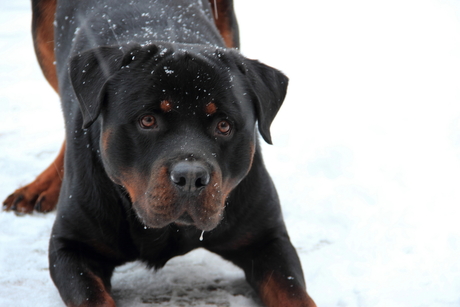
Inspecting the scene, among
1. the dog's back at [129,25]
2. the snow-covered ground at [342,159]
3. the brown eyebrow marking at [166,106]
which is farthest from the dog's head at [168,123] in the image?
the snow-covered ground at [342,159]

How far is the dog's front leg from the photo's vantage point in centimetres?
236

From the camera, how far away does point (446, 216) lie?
3436mm

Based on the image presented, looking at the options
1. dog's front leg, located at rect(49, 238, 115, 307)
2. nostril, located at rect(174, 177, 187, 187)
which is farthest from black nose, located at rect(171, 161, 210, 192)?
dog's front leg, located at rect(49, 238, 115, 307)

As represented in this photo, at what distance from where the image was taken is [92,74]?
7.89ft

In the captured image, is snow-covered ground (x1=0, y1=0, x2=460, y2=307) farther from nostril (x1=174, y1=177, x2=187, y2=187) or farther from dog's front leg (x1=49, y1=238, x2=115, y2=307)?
nostril (x1=174, y1=177, x2=187, y2=187)

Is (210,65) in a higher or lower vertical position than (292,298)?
higher

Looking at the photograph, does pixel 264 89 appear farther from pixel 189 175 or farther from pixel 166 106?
pixel 189 175

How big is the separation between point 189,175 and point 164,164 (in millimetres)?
129

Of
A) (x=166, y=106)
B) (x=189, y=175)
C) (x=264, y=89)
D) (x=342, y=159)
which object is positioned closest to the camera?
(x=189, y=175)

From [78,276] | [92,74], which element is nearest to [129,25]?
[92,74]

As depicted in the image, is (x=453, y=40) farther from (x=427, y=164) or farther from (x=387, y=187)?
(x=387, y=187)

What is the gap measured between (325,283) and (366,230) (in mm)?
654

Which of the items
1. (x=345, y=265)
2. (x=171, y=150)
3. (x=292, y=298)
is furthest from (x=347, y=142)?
(x=171, y=150)

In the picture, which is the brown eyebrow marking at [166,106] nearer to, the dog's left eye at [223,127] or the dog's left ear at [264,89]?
the dog's left eye at [223,127]
